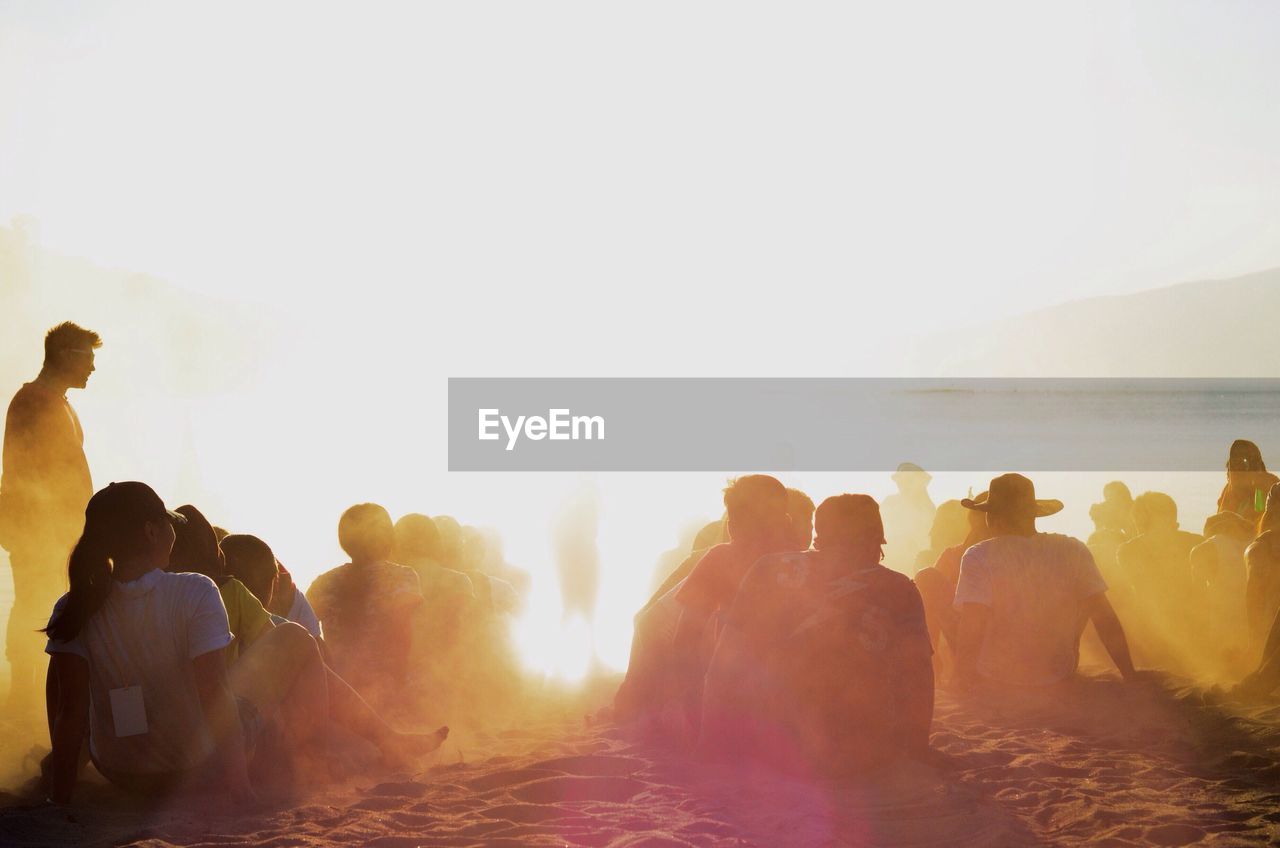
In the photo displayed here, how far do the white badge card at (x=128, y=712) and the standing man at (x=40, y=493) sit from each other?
2.70 metres

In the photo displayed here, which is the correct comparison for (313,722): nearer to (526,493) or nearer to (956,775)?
(956,775)

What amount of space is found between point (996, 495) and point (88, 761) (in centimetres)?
524

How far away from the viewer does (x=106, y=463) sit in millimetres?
26062

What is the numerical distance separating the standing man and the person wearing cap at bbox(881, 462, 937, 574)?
25.7 ft

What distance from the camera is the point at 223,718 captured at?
5.29m

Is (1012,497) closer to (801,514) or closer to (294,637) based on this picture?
(801,514)

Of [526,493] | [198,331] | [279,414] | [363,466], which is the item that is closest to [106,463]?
[363,466]

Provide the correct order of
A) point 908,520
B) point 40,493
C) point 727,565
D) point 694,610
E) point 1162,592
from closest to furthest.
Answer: point 727,565
point 694,610
point 40,493
point 1162,592
point 908,520

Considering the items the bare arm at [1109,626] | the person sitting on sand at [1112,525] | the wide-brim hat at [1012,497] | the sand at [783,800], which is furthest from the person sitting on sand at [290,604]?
the person sitting on sand at [1112,525]

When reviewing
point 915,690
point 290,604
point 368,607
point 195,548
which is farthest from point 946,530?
point 195,548

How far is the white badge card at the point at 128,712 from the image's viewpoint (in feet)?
17.0

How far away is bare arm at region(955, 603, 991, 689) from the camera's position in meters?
7.63

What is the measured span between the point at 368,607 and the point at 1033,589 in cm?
395

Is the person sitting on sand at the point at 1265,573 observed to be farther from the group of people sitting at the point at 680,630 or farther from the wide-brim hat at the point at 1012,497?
the wide-brim hat at the point at 1012,497
